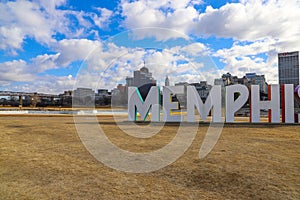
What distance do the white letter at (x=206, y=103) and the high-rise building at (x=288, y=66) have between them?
314ft

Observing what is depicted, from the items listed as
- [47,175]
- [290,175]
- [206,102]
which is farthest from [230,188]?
[206,102]

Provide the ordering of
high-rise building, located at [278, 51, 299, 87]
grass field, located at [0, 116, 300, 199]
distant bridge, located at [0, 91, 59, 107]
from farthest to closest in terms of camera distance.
A: high-rise building, located at [278, 51, 299, 87], distant bridge, located at [0, 91, 59, 107], grass field, located at [0, 116, 300, 199]

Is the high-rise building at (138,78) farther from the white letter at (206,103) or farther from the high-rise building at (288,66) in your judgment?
the high-rise building at (288,66)

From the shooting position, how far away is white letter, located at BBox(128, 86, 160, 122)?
60.5ft

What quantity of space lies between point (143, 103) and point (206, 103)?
16.9ft

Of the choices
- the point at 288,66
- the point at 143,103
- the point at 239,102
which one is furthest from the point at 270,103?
the point at 288,66

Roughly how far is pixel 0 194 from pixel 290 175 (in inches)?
236

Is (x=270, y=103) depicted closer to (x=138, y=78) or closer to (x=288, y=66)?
(x=138, y=78)

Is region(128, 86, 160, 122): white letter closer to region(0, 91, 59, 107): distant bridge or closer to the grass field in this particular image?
the grass field

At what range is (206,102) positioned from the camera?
1703 centimetres

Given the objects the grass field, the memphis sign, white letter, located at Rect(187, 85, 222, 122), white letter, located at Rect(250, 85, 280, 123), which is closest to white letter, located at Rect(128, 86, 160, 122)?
the memphis sign

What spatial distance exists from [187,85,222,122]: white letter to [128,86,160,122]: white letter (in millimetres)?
2629

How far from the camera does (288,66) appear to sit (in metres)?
103

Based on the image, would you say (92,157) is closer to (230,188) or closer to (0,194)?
(0,194)
